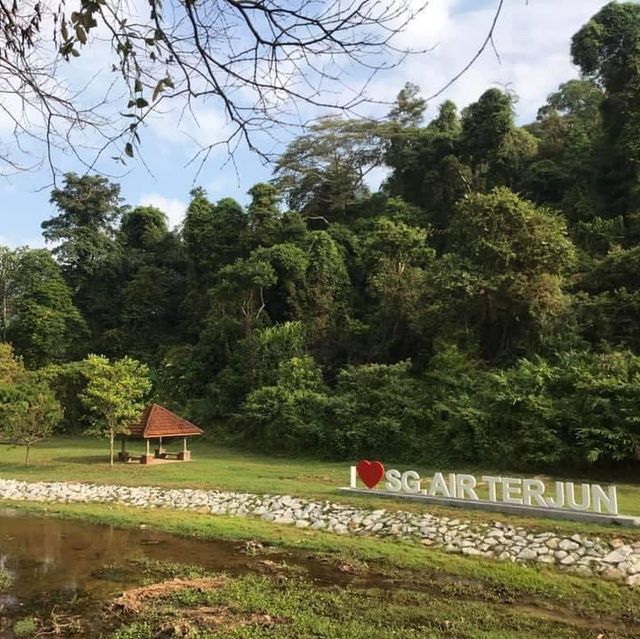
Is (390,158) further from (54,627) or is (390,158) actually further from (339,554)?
(54,627)

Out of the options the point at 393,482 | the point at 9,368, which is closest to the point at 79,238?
the point at 9,368

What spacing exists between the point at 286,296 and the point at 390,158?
10.4 metres

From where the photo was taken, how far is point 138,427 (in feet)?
60.8

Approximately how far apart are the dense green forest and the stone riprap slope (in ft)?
17.4

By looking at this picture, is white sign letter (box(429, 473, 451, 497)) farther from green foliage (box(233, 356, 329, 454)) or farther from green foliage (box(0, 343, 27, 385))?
green foliage (box(0, 343, 27, 385))

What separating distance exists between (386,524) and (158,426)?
10665 millimetres

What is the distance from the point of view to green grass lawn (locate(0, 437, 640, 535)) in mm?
10461

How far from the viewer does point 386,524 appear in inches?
384

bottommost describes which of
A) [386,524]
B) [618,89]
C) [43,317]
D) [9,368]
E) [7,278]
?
[386,524]

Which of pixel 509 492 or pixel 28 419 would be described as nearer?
pixel 509 492

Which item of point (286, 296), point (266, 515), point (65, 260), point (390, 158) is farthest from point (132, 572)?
point (65, 260)

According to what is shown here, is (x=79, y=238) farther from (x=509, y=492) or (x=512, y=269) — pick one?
(x=509, y=492)

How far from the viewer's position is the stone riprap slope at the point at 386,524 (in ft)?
25.4

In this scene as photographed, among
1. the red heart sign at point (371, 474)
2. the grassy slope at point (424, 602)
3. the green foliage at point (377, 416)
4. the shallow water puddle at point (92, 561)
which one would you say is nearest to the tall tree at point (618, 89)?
the green foliage at point (377, 416)
